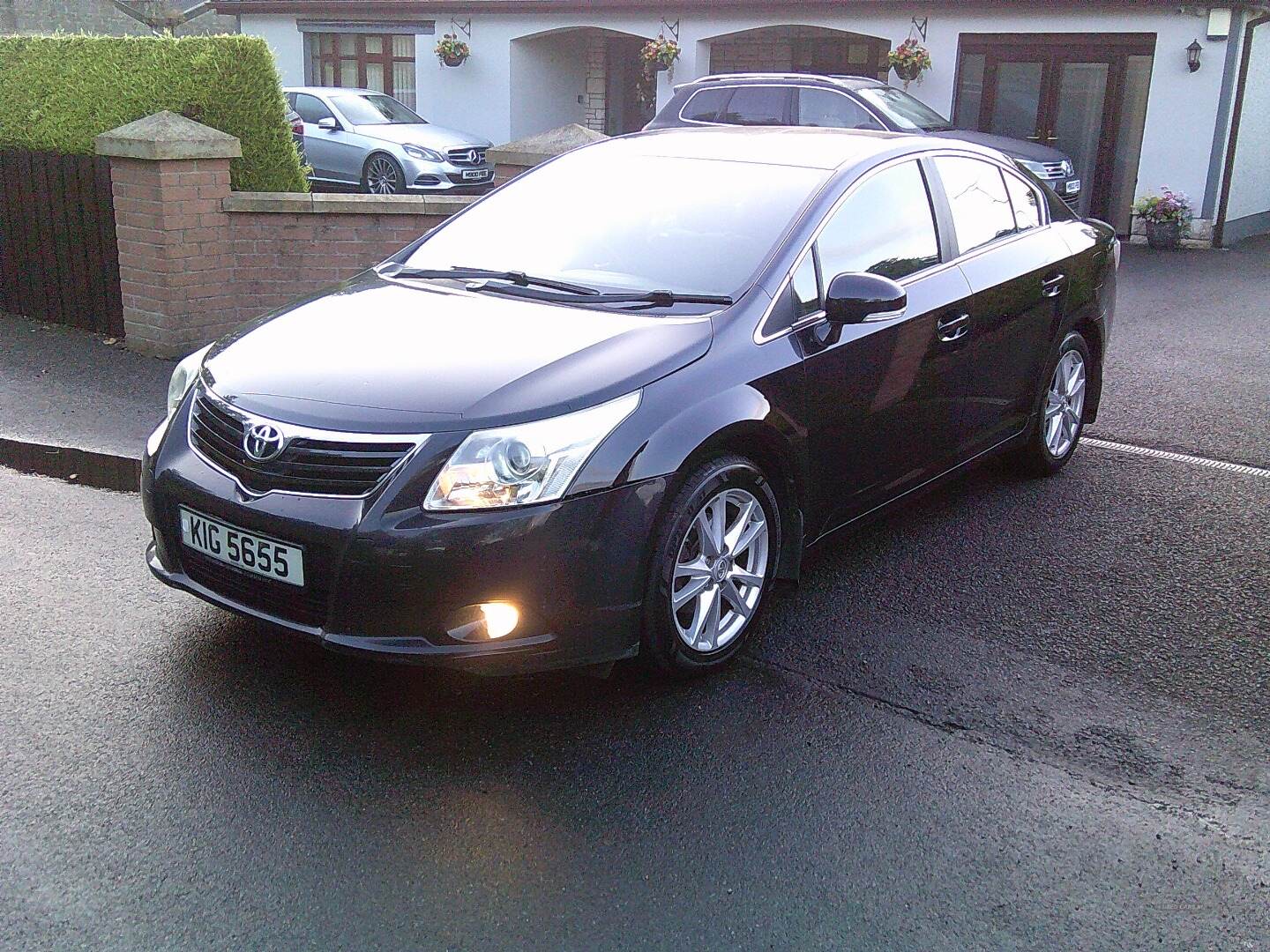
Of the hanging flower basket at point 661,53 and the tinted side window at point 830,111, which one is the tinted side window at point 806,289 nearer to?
the tinted side window at point 830,111

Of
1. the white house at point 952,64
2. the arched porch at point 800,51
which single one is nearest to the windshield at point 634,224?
the white house at point 952,64

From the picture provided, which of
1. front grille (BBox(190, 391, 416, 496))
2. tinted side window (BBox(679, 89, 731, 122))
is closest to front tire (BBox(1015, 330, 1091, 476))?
front grille (BBox(190, 391, 416, 496))

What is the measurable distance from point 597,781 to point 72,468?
3.76 metres

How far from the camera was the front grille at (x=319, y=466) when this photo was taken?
136 inches

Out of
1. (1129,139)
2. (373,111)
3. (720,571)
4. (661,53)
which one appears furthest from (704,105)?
(720,571)

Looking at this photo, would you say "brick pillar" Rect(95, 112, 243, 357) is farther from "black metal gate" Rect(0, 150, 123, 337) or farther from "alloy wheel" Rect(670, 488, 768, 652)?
"alloy wheel" Rect(670, 488, 768, 652)

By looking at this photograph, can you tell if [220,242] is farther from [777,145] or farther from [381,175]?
[381,175]

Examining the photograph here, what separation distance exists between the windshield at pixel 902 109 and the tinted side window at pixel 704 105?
186 cm

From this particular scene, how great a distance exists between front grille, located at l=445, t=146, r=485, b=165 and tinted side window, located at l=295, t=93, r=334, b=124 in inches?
76.4

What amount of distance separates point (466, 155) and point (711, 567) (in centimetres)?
1543

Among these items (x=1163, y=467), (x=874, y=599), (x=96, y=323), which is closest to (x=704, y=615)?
(x=874, y=599)

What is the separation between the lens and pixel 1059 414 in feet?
20.2

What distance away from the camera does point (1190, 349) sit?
31.6ft

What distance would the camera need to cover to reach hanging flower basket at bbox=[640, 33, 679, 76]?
795 inches
